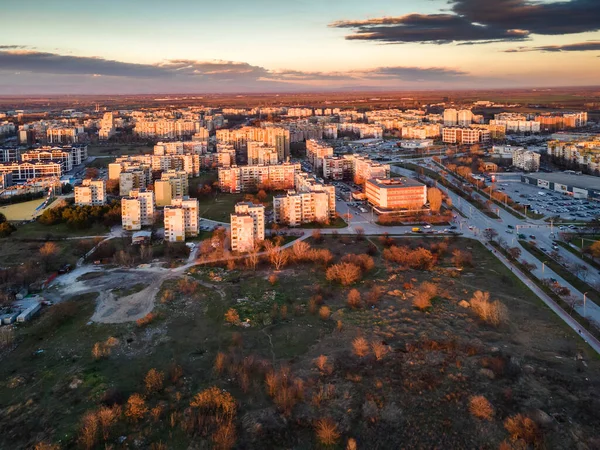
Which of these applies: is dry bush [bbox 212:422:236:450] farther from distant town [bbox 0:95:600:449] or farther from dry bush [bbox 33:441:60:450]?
dry bush [bbox 33:441:60:450]

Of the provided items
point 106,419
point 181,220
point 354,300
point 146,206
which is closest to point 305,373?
point 354,300

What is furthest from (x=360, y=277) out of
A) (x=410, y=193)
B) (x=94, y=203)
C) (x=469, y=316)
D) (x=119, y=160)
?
(x=119, y=160)

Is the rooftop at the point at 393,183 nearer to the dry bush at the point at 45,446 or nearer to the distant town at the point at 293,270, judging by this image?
the distant town at the point at 293,270

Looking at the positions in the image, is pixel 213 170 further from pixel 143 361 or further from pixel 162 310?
pixel 143 361

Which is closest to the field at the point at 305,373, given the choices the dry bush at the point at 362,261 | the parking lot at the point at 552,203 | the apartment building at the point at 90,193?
the dry bush at the point at 362,261

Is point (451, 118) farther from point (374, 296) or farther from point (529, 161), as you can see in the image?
point (374, 296)

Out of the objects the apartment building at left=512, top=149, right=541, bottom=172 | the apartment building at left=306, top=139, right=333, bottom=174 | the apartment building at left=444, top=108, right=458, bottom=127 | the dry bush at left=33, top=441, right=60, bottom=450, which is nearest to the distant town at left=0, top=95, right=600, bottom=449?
the dry bush at left=33, top=441, right=60, bottom=450
